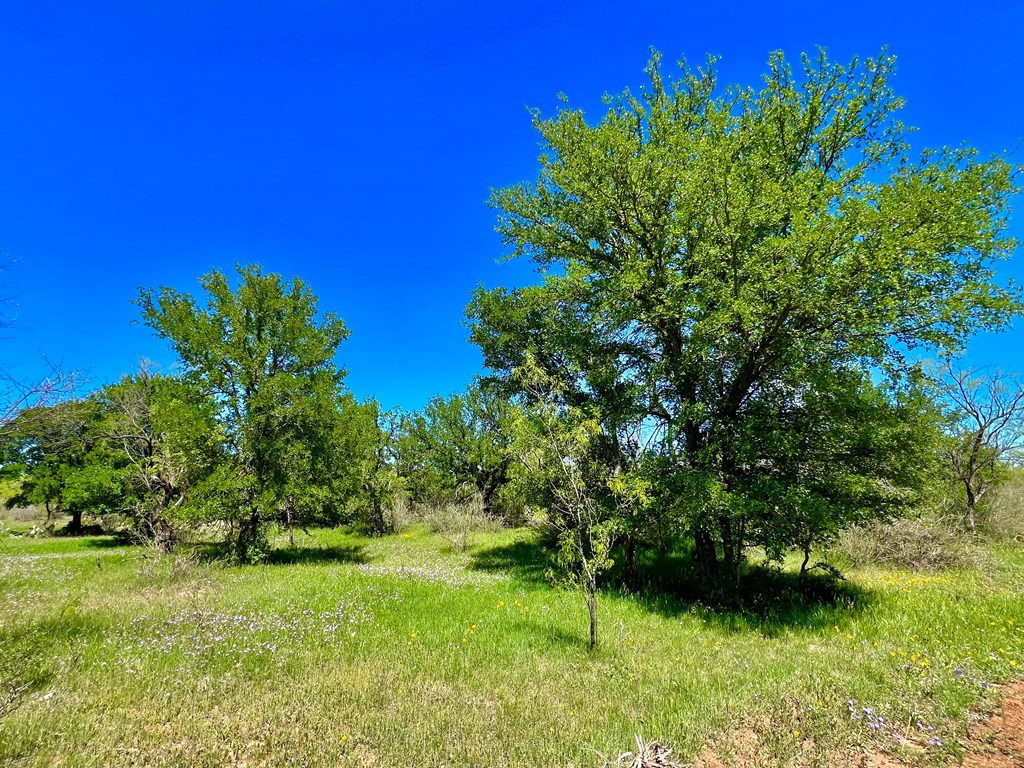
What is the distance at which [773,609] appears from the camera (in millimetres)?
10188

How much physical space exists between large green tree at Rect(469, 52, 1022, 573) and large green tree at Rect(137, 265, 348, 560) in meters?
11.1

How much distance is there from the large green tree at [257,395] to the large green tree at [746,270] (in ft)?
36.4

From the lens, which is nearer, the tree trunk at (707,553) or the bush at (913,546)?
the tree trunk at (707,553)

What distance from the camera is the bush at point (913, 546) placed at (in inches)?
556

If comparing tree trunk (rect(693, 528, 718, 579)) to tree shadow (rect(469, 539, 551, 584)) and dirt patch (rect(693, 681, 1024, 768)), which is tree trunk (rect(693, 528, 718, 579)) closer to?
tree shadow (rect(469, 539, 551, 584))

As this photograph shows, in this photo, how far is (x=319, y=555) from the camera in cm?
2025

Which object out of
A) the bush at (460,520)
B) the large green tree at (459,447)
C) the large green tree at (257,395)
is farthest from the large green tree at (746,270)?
the large green tree at (459,447)

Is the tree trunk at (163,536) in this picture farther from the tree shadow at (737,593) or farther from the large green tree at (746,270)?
the large green tree at (746,270)

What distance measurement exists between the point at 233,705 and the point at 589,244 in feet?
42.2

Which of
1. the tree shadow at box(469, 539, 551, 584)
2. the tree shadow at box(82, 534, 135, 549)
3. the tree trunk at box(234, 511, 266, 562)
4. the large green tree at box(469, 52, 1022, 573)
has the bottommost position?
the tree shadow at box(82, 534, 135, 549)

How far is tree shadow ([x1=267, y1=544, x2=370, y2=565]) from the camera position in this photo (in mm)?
18188

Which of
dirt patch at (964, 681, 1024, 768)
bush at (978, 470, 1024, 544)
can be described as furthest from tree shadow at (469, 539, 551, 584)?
bush at (978, 470, 1024, 544)

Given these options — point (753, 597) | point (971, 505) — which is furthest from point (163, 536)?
point (971, 505)

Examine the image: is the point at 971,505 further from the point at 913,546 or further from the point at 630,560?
the point at 630,560
